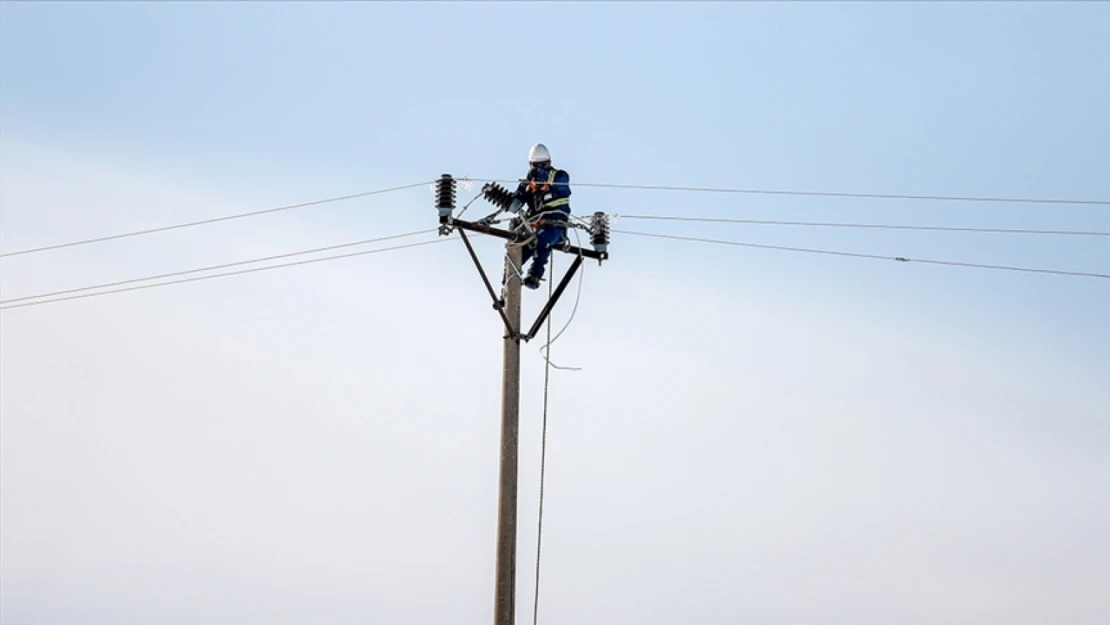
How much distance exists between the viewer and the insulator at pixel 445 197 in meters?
16.2

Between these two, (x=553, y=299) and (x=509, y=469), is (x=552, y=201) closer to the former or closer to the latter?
(x=553, y=299)

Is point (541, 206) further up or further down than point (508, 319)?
further up

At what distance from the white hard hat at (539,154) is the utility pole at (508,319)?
642 mm

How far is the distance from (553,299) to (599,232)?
1121 mm

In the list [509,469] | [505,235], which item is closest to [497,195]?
[505,235]

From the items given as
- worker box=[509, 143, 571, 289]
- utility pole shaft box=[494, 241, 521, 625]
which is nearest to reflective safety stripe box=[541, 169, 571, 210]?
worker box=[509, 143, 571, 289]

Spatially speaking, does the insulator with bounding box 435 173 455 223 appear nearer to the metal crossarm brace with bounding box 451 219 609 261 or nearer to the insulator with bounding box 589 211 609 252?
the metal crossarm brace with bounding box 451 219 609 261

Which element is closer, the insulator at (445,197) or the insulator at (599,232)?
the insulator at (445,197)

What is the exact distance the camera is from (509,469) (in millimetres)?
15609

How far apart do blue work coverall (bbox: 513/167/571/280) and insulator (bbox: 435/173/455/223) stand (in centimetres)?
101

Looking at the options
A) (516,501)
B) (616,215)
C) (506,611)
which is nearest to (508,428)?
(516,501)

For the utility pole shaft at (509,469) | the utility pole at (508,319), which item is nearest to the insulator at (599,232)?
the utility pole at (508,319)

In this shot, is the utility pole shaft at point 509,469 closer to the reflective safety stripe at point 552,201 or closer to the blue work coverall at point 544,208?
the blue work coverall at point 544,208

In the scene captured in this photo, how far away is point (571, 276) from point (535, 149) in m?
A: 1.55
